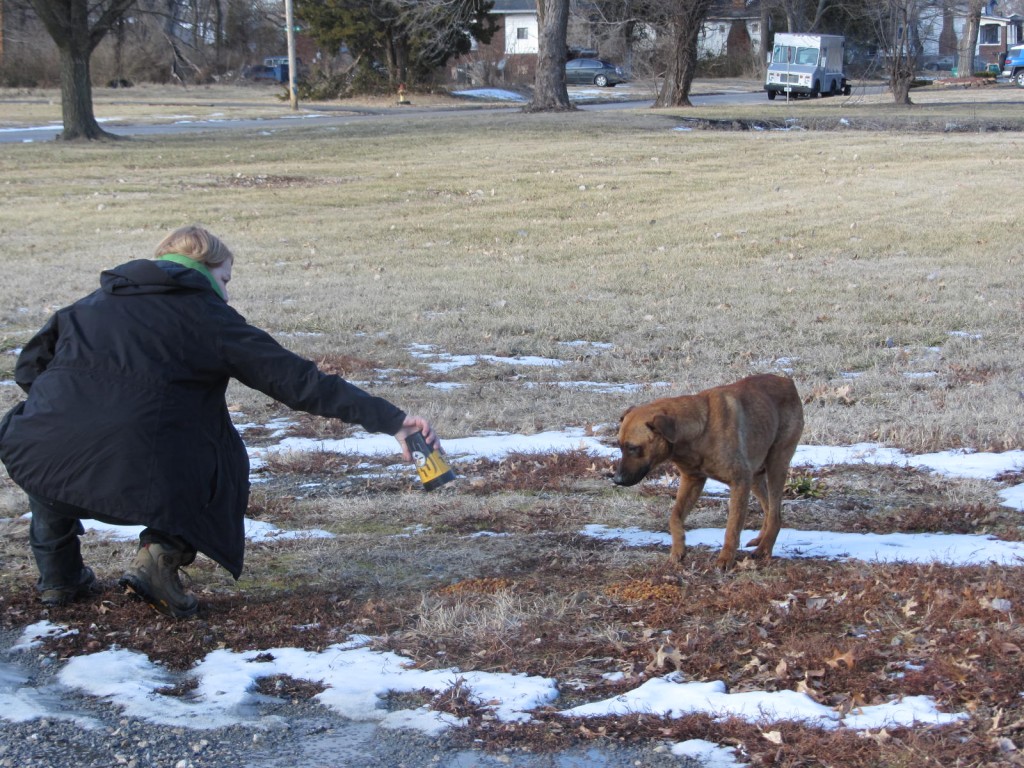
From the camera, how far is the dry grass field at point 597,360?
3.89 m

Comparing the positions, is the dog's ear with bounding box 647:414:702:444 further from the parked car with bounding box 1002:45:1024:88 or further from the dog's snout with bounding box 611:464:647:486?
the parked car with bounding box 1002:45:1024:88

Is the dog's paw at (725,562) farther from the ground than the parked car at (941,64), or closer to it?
closer to it

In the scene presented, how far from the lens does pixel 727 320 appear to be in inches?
454

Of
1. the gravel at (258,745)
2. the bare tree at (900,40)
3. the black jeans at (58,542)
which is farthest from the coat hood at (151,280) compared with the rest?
the bare tree at (900,40)

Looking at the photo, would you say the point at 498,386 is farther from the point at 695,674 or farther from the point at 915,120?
the point at 915,120

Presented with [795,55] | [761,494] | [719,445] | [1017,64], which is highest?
[1017,64]

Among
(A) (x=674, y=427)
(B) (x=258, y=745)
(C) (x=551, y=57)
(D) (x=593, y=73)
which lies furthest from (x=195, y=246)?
(D) (x=593, y=73)

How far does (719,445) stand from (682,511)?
343mm

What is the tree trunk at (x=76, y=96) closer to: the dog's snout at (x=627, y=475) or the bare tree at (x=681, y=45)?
the bare tree at (x=681, y=45)

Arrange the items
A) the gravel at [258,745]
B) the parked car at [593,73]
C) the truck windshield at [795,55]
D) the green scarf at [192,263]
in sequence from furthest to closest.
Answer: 1. the parked car at [593,73]
2. the truck windshield at [795,55]
3. the green scarf at [192,263]
4. the gravel at [258,745]

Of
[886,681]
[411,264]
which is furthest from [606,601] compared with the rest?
[411,264]

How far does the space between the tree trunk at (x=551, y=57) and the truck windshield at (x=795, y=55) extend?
15.3m

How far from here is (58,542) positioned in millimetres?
4367

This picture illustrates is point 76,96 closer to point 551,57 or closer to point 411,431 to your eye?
point 551,57
